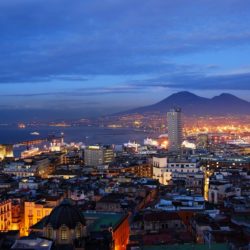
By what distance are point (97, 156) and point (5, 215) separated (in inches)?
1998

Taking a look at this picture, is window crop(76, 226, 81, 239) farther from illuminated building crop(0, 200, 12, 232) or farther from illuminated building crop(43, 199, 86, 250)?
illuminated building crop(0, 200, 12, 232)

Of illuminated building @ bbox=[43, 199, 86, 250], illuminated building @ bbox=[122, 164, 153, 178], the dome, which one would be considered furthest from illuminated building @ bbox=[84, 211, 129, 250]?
illuminated building @ bbox=[122, 164, 153, 178]

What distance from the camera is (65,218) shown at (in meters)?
25.6

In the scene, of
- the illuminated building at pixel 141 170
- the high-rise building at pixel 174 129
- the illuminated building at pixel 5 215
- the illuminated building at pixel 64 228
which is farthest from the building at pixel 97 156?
the illuminated building at pixel 64 228

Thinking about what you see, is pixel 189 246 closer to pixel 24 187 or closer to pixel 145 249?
pixel 145 249

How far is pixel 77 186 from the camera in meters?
47.5

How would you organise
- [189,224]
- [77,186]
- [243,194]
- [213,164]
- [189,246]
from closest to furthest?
[189,246]
[189,224]
[243,194]
[77,186]
[213,164]

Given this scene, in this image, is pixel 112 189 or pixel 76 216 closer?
pixel 76 216

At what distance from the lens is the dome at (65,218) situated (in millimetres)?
25484

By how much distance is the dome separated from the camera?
25484mm

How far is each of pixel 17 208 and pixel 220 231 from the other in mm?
15565

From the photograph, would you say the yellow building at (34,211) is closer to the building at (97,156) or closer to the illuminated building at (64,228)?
the illuminated building at (64,228)

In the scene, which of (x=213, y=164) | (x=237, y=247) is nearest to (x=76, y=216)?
(x=237, y=247)

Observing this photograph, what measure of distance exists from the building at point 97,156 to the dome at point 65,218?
59.0m
